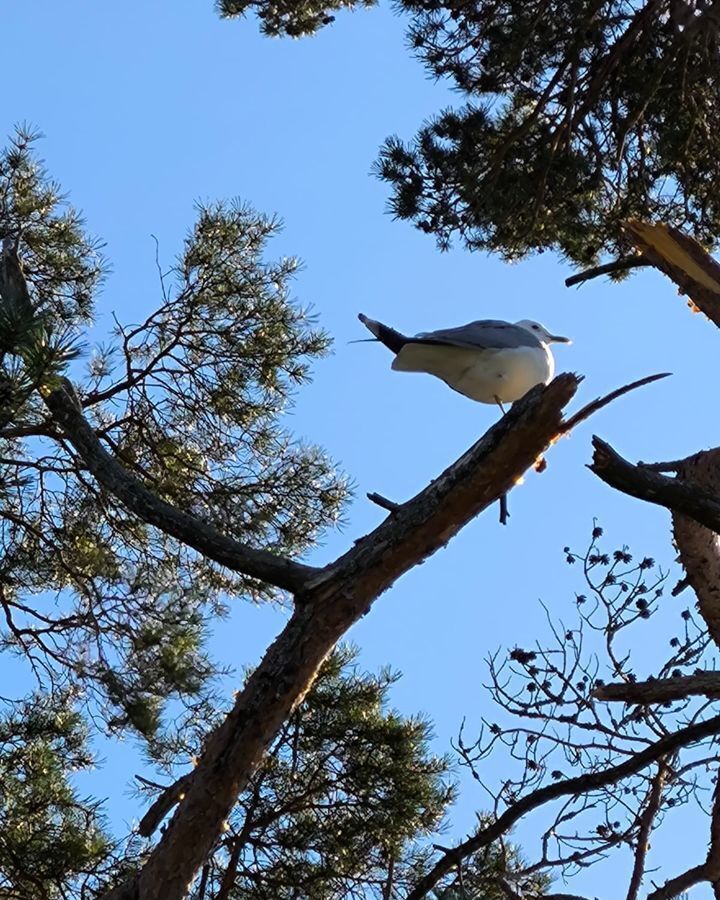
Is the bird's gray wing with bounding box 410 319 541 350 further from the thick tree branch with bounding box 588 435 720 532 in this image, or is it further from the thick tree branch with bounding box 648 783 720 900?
the thick tree branch with bounding box 648 783 720 900

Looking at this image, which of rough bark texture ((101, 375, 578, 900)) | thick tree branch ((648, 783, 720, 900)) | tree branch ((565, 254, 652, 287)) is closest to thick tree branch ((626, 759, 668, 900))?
thick tree branch ((648, 783, 720, 900))

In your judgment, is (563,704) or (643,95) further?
(643,95)

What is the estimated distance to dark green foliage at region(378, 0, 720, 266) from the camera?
15.4ft

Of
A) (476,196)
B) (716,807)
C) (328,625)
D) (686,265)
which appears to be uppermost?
(476,196)

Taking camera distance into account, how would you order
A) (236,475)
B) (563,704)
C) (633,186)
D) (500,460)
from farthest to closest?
(633,186) < (236,475) < (563,704) < (500,460)

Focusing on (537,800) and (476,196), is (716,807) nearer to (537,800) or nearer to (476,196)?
(537,800)

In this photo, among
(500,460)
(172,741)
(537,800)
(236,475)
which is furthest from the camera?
(236,475)

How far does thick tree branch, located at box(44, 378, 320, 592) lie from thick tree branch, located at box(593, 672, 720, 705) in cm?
78

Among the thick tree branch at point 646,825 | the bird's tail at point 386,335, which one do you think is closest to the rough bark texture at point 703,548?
the thick tree branch at point 646,825

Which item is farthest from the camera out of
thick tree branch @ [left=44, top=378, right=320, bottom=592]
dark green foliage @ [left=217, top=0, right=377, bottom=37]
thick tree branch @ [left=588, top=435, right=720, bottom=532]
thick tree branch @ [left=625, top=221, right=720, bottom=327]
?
dark green foliage @ [left=217, top=0, right=377, bottom=37]

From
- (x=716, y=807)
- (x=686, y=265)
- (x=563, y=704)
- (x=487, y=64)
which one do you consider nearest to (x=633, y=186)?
(x=487, y=64)

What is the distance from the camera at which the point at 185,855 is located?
3.04m

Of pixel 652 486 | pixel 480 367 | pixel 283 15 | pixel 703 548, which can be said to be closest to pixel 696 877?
pixel 703 548

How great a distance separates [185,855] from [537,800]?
917mm
